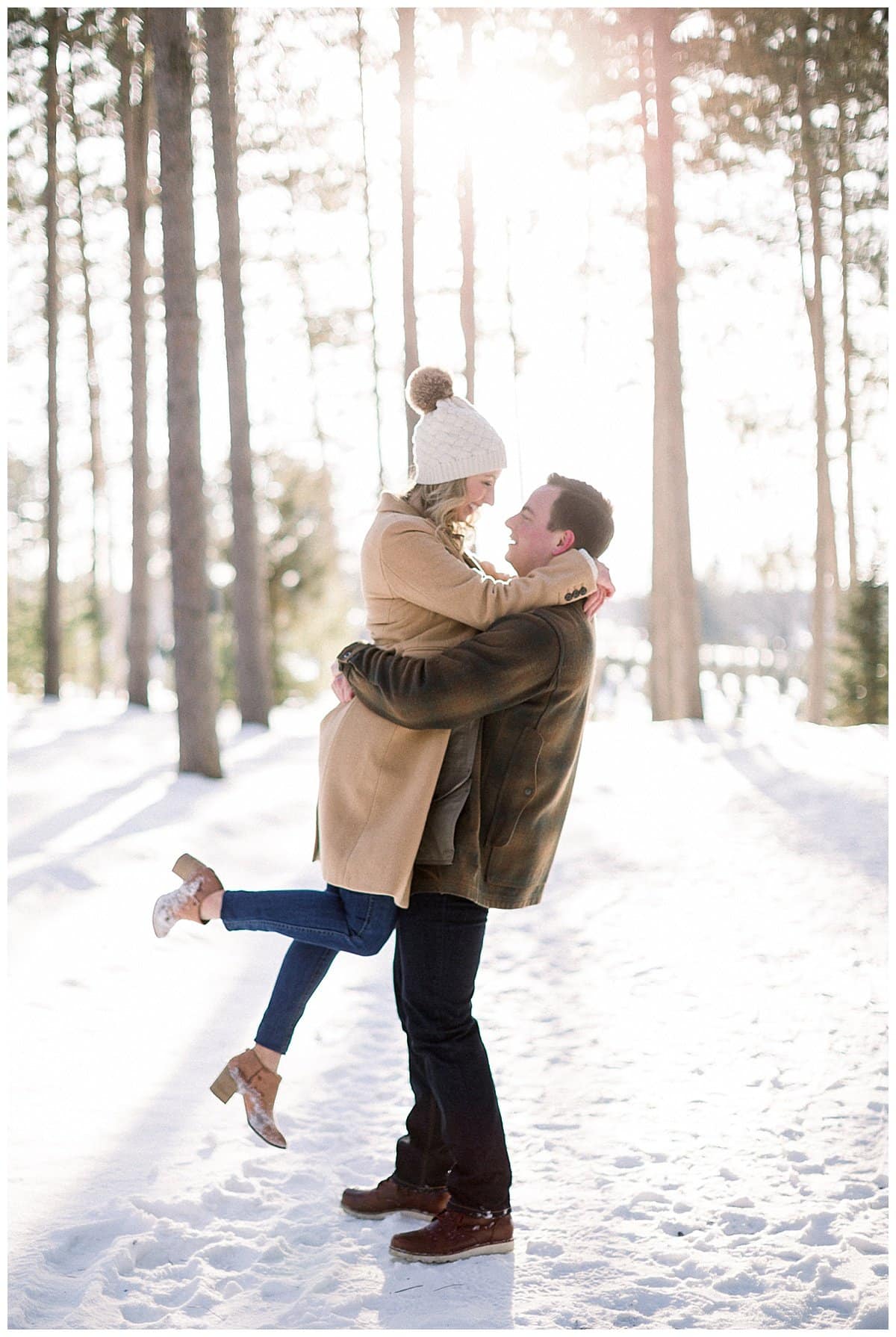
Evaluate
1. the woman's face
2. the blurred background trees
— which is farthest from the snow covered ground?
the blurred background trees

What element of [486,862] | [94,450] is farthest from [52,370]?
[486,862]

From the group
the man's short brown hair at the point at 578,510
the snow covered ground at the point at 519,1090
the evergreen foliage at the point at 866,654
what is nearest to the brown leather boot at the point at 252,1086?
the snow covered ground at the point at 519,1090

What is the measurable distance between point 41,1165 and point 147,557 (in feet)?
40.3

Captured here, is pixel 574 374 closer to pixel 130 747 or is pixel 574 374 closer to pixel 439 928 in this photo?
pixel 130 747

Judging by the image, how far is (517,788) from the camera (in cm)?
320

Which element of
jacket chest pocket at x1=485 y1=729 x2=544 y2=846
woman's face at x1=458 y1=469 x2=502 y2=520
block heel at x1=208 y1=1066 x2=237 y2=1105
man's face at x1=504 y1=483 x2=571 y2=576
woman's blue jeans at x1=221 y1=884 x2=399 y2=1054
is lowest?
block heel at x1=208 y1=1066 x2=237 y2=1105

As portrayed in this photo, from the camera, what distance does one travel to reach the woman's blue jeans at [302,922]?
3180mm

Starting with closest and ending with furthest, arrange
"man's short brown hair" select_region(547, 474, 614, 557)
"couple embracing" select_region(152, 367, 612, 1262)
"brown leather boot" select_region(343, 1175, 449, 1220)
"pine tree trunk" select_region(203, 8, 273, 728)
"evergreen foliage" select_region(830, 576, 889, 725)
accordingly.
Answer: "couple embracing" select_region(152, 367, 612, 1262), "man's short brown hair" select_region(547, 474, 614, 557), "brown leather boot" select_region(343, 1175, 449, 1220), "pine tree trunk" select_region(203, 8, 273, 728), "evergreen foliage" select_region(830, 576, 889, 725)

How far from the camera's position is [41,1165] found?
3.65 metres

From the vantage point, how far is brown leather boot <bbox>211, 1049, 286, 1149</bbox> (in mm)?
3219

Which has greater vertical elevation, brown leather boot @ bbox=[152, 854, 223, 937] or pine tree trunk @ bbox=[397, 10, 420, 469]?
pine tree trunk @ bbox=[397, 10, 420, 469]

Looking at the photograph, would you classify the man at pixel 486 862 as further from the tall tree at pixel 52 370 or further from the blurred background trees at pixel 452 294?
the tall tree at pixel 52 370

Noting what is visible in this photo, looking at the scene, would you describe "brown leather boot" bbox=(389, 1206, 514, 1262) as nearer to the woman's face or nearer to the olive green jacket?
the olive green jacket

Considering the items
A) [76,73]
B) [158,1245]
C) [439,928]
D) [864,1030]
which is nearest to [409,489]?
[439,928]
